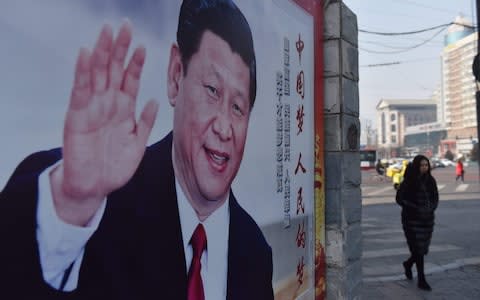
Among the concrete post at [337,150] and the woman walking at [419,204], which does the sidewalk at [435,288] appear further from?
the concrete post at [337,150]

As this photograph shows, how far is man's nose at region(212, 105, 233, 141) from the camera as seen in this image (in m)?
2.31

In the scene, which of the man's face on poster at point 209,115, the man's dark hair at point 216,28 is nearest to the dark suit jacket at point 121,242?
the man's face on poster at point 209,115

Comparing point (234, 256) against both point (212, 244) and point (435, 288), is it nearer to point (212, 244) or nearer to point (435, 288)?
point (212, 244)

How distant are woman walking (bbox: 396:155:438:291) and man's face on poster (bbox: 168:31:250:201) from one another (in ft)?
13.2

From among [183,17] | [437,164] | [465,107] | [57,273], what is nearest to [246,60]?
[183,17]

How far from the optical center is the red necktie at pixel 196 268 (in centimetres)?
215

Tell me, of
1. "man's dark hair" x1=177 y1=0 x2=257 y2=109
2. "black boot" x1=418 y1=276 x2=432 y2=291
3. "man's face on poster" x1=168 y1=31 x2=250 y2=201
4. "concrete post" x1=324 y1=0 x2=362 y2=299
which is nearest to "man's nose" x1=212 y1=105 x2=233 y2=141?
"man's face on poster" x1=168 y1=31 x2=250 y2=201

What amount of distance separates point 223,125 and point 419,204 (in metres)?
4.30

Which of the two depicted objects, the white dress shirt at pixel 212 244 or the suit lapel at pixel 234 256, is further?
the suit lapel at pixel 234 256

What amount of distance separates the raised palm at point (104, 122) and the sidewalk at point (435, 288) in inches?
183

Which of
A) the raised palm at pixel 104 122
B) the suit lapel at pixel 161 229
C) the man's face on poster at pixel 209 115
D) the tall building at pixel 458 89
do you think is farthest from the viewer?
the tall building at pixel 458 89

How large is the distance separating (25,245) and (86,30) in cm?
71

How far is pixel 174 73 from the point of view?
2.00m

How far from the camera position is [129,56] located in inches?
68.4
